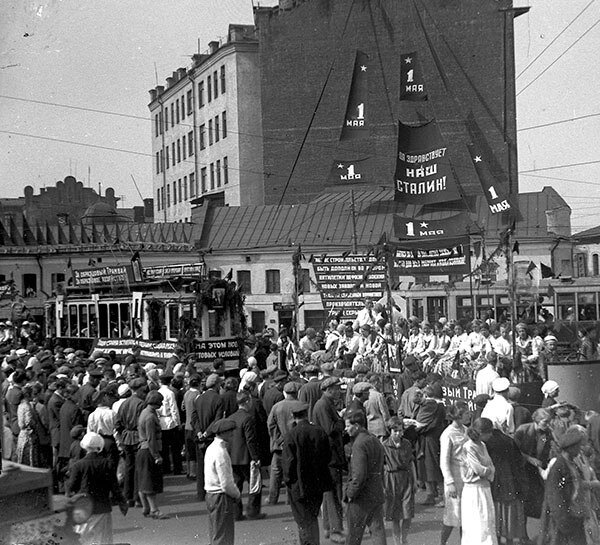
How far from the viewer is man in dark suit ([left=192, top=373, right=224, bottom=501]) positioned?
1162 cm

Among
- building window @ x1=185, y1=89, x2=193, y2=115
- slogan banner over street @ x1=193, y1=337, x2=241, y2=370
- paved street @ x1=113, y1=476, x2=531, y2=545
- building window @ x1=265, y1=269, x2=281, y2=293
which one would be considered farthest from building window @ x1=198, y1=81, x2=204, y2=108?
paved street @ x1=113, y1=476, x2=531, y2=545

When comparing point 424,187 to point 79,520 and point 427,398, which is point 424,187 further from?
point 79,520

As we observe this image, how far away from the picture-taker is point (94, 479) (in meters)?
8.48

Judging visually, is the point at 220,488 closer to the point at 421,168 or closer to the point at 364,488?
the point at 364,488

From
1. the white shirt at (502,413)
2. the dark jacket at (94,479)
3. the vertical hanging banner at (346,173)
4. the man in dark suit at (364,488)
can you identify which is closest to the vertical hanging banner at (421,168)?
the vertical hanging banner at (346,173)

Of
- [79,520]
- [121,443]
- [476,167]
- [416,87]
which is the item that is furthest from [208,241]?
[79,520]

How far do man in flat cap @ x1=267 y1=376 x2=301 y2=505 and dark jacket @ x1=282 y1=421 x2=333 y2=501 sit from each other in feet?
5.25

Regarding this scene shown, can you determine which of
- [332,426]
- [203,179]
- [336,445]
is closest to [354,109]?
[203,179]

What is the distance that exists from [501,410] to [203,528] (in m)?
3.59

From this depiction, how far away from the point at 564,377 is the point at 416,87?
24.2 meters

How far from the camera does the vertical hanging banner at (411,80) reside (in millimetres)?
32156

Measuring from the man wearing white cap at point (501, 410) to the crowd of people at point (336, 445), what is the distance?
2cm

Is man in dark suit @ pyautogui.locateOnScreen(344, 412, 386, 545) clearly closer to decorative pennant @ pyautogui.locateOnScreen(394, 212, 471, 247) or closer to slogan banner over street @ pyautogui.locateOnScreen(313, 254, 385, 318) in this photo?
slogan banner over street @ pyautogui.locateOnScreen(313, 254, 385, 318)

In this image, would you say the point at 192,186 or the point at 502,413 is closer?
the point at 502,413
